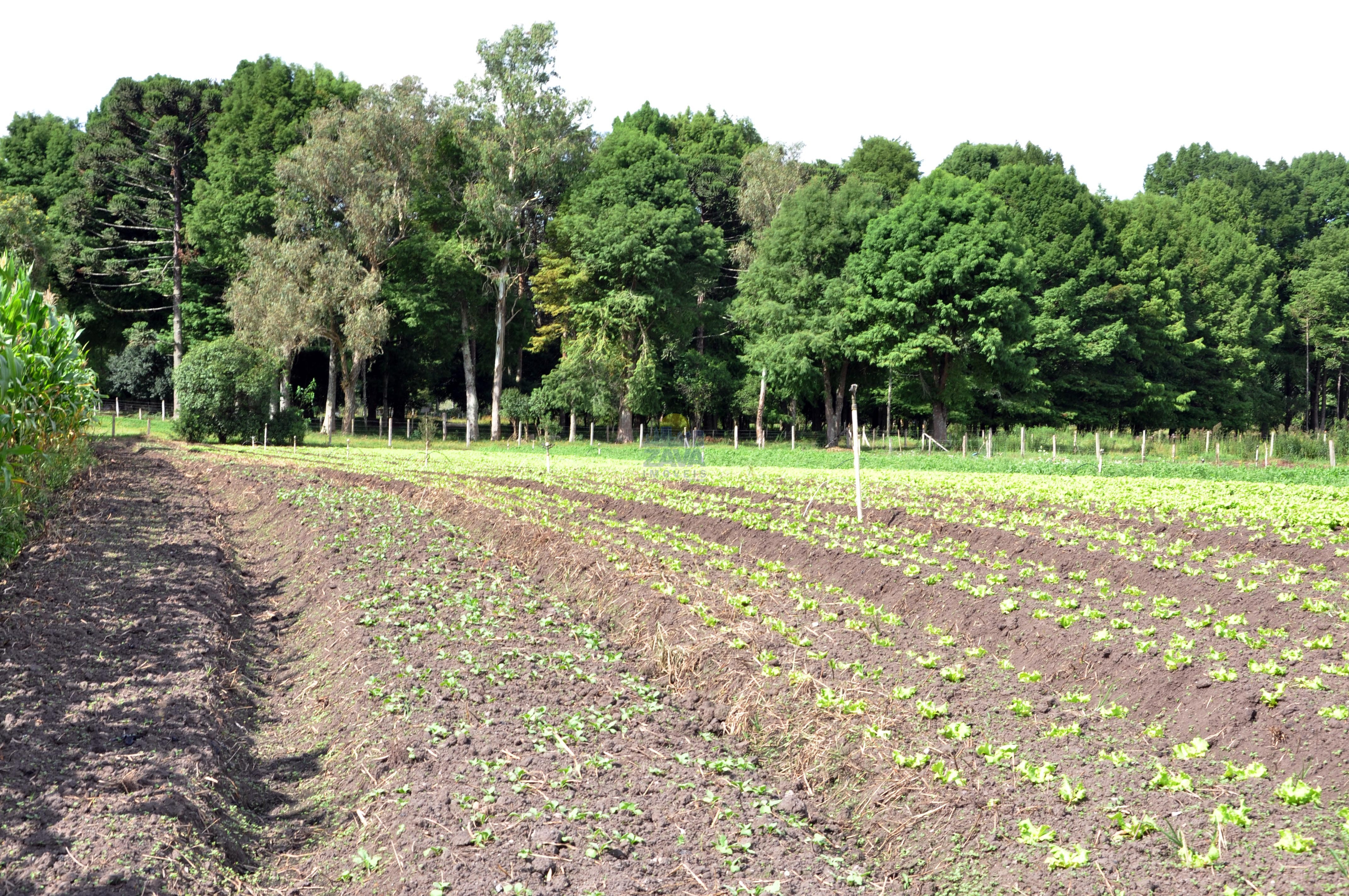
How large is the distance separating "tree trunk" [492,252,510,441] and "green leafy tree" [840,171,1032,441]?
20082mm

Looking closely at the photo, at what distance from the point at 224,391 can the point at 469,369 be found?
638 inches

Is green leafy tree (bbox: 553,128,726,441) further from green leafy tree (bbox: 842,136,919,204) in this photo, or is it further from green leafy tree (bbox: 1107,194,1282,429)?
green leafy tree (bbox: 1107,194,1282,429)

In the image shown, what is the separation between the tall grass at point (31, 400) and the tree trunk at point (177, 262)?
39255 millimetres

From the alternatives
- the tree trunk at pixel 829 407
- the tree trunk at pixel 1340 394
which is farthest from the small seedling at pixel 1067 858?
the tree trunk at pixel 1340 394

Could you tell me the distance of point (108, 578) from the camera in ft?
36.9

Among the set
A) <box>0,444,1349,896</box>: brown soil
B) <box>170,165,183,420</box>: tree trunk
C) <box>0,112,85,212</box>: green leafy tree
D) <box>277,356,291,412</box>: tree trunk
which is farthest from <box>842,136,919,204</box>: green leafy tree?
<box>0,444,1349,896</box>: brown soil

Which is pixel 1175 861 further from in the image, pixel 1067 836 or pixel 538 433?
pixel 538 433

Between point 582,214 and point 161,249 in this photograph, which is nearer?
point 582,214

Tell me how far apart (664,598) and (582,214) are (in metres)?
47.9

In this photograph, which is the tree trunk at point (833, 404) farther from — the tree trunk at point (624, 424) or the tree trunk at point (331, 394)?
the tree trunk at point (331, 394)

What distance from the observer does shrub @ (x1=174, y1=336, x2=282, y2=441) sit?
144ft

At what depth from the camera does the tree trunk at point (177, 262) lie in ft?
183

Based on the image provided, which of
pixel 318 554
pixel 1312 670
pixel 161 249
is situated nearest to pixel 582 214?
pixel 161 249

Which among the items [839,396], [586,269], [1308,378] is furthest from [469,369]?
[1308,378]
